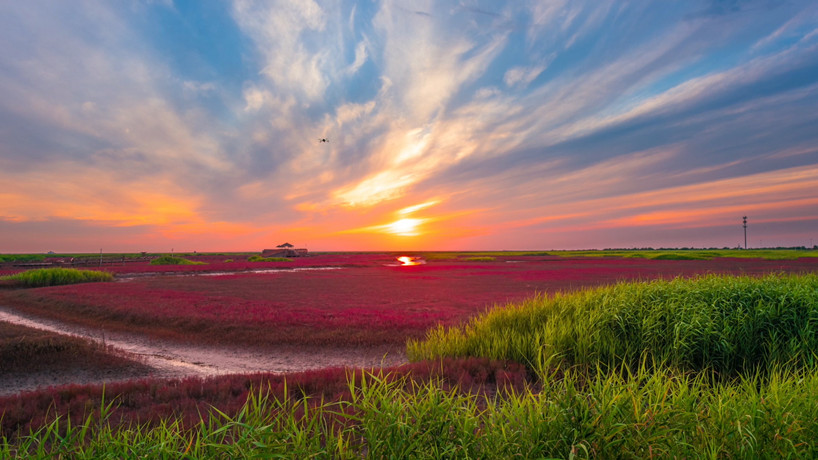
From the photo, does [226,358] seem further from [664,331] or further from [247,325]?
[664,331]

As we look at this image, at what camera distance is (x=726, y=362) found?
305 inches

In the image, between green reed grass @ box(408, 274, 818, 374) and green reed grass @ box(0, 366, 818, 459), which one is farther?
green reed grass @ box(408, 274, 818, 374)

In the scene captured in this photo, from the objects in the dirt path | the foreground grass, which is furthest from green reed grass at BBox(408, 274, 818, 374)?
the dirt path

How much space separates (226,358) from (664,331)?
12621 mm

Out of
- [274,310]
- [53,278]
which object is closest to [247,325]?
[274,310]

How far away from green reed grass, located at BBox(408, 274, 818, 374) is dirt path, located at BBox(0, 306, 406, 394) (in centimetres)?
264

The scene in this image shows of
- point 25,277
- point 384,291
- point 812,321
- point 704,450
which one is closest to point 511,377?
point 704,450

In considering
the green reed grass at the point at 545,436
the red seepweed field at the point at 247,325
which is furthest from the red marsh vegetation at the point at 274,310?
the green reed grass at the point at 545,436

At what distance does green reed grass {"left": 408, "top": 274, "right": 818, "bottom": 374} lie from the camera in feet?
25.6

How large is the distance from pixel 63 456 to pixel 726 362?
11193 millimetres

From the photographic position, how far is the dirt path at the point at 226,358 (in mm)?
10195

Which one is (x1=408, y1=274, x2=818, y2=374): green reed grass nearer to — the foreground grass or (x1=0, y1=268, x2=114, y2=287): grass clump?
the foreground grass

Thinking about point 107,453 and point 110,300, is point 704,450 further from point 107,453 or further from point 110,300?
point 110,300

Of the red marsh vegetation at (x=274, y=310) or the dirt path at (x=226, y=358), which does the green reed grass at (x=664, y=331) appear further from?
the red marsh vegetation at (x=274, y=310)
